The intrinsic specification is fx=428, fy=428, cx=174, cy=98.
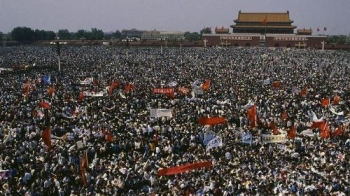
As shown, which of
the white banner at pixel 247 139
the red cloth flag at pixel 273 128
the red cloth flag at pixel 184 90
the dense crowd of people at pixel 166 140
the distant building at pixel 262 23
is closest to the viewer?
the dense crowd of people at pixel 166 140

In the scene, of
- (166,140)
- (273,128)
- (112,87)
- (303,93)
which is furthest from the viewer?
(112,87)

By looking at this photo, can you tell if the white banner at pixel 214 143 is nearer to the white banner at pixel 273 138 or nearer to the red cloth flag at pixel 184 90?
the white banner at pixel 273 138

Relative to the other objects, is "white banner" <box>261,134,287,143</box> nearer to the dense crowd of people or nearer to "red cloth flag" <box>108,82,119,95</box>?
the dense crowd of people

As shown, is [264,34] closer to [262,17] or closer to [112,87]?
[262,17]

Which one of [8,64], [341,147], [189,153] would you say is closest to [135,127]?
[189,153]

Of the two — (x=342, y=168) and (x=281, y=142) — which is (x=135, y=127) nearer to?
(x=281, y=142)

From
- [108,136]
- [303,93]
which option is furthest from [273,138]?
[303,93]

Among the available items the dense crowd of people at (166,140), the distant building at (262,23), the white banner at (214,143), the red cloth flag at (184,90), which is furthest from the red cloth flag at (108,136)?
the distant building at (262,23)

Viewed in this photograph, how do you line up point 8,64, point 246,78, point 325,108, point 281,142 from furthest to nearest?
point 8,64
point 246,78
point 325,108
point 281,142
